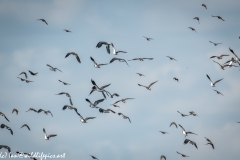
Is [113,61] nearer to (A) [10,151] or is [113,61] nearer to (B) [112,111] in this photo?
(B) [112,111]

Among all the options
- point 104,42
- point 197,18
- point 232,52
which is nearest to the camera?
point 104,42

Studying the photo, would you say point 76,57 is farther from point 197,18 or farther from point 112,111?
point 197,18

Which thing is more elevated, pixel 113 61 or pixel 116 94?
pixel 113 61

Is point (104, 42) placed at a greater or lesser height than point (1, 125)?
greater

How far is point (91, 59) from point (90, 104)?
506cm

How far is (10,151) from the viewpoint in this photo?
A: 51750 mm

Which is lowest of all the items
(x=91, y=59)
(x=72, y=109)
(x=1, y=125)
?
(x=1, y=125)

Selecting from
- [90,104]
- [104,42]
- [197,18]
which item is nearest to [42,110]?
[90,104]

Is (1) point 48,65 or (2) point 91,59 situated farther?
(1) point 48,65

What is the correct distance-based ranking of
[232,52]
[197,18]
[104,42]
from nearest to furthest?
[104,42] → [232,52] → [197,18]

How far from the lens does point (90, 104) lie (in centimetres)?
5262

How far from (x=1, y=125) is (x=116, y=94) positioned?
45.9 feet

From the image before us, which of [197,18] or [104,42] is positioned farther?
[197,18]

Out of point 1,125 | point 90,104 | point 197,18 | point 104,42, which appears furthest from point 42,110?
point 197,18
